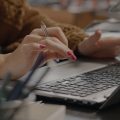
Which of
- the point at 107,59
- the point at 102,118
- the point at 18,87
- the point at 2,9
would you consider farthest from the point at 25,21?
the point at 18,87

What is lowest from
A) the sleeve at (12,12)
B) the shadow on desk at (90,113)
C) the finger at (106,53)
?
the finger at (106,53)

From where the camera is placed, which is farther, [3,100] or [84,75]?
[84,75]

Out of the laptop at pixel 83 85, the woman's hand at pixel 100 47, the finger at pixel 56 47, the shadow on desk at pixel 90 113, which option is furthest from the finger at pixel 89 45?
the shadow on desk at pixel 90 113

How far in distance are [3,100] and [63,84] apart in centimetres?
30

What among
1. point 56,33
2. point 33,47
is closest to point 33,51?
point 33,47

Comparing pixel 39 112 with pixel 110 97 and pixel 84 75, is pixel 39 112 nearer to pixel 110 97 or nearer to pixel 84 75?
pixel 110 97

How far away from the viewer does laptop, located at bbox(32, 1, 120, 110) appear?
0.60 meters

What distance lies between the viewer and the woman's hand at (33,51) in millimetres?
739

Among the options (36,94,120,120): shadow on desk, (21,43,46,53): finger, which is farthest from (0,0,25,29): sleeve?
(36,94,120,120): shadow on desk

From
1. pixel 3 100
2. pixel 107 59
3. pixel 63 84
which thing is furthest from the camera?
pixel 107 59

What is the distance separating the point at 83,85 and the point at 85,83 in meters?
0.02

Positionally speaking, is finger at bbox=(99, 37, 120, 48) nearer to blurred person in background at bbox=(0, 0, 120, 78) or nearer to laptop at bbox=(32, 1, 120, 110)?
blurred person in background at bbox=(0, 0, 120, 78)

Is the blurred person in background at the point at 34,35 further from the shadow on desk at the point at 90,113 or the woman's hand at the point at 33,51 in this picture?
the shadow on desk at the point at 90,113

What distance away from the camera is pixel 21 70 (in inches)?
30.5
